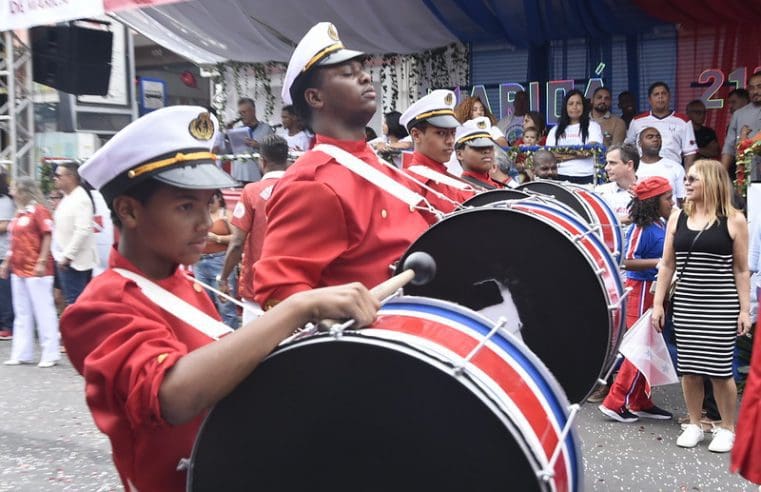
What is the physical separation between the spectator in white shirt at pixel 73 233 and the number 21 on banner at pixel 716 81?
650cm

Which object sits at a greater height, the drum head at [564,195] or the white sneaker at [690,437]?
the drum head at [564,195]

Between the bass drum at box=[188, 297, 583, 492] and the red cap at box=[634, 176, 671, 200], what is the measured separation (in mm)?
4010

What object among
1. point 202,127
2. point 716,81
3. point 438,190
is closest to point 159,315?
point 202,127

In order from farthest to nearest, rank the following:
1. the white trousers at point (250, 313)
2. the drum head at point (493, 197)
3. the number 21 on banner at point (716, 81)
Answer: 1. the number 21 on banner at point (716, 81)
2. the drum head at point (493, 197)
3. the white trousers at point (250, 313)

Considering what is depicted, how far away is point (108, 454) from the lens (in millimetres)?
4789

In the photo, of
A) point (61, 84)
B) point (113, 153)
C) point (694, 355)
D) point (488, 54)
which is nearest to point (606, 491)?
point (694, 355)

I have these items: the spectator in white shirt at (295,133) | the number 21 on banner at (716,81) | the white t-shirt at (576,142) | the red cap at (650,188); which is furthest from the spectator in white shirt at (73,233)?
the number 21 on banner at (716,81)

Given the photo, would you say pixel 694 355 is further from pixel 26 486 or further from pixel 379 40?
pixel 379 40

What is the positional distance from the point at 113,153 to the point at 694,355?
4.02m

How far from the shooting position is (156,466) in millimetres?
1686

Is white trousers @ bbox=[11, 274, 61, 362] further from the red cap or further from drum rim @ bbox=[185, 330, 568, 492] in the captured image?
drum rim @ bbox=[185, 330, 568, 492]

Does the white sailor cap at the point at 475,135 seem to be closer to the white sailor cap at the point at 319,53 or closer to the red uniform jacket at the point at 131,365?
the white sailor cap at the point at 319,53

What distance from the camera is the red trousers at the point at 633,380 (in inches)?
209

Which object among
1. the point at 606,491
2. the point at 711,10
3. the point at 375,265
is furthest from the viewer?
the point at 711,10
